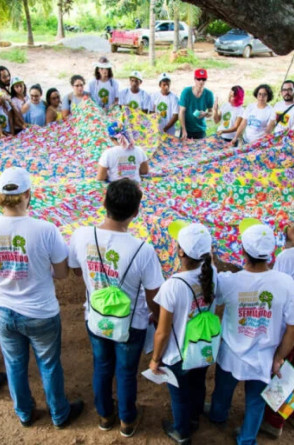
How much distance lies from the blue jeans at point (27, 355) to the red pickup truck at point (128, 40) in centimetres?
1991

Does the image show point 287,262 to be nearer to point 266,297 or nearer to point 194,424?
point 266,297

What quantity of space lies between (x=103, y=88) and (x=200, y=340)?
5.14m

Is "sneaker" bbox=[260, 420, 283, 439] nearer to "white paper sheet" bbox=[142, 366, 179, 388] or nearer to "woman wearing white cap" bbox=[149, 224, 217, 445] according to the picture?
"woman wearing white cap" bbox=[149, 224, 217, 445]

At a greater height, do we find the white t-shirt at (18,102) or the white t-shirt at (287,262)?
the white t-shirt at (18,102)

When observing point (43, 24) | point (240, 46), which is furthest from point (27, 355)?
point (43, 24)

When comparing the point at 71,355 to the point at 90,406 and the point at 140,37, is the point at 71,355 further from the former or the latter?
the point at 140,37

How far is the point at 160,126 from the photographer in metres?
6.63

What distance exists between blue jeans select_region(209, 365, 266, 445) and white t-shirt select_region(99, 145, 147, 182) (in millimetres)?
2229

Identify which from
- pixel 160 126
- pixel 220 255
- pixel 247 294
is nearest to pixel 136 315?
pixel 247 294

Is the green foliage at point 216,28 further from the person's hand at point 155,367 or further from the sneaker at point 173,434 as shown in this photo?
the person's hand at point 155,367

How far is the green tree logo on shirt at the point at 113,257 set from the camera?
2555 millimetres

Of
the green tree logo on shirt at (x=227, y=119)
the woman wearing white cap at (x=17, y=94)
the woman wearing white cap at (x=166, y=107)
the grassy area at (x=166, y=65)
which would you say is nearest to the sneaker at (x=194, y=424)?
the green tree logo on shirt at (x=227, y=119)

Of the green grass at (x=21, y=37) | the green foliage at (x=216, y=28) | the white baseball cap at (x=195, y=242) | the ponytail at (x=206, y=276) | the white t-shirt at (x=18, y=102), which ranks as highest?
the green foliage at (x=216, y=28)

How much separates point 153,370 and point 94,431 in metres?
0.79
